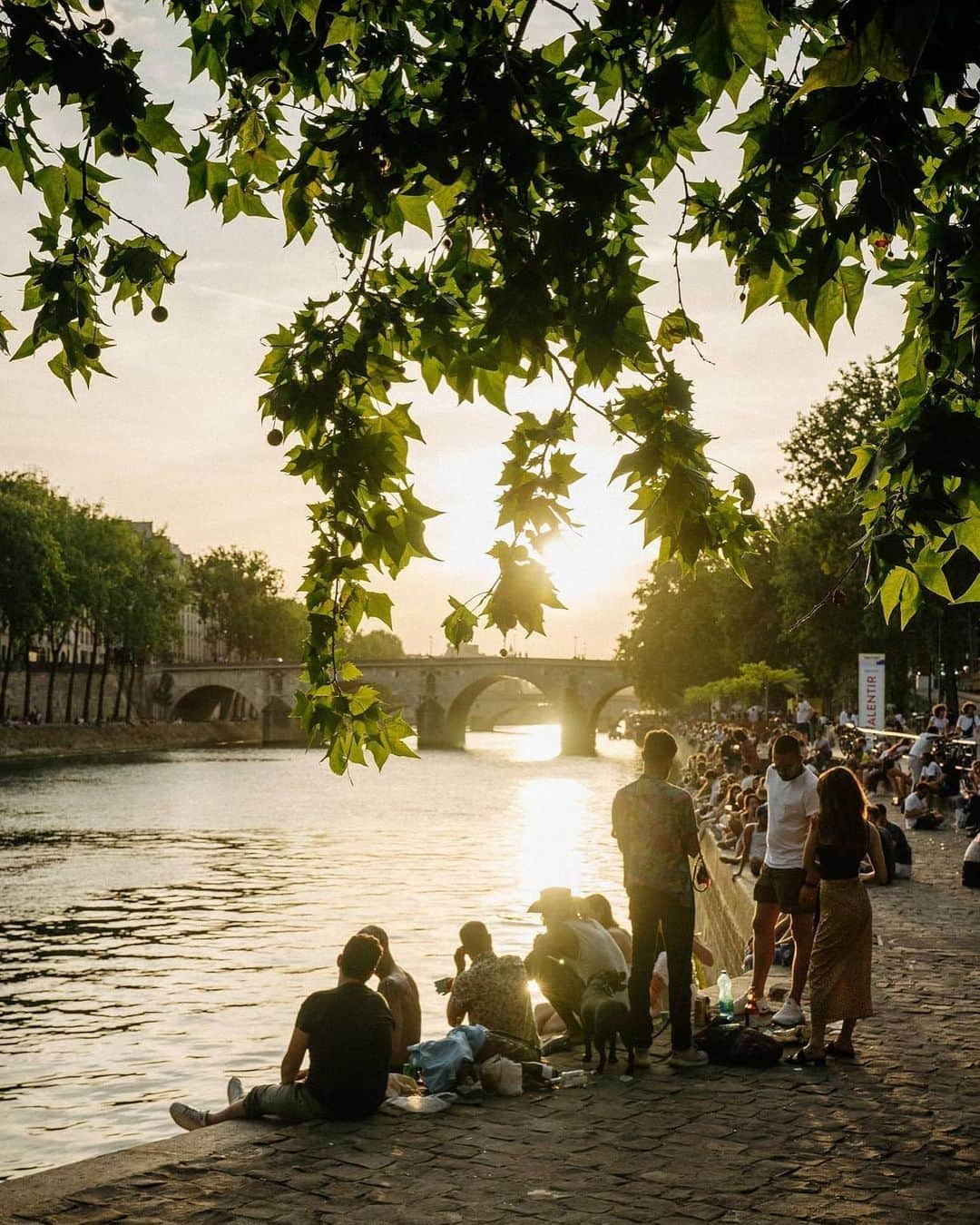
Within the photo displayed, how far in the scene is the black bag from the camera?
8328 mm

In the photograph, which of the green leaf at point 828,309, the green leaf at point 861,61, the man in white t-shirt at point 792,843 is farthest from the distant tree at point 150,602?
the green leaf at point 861,61

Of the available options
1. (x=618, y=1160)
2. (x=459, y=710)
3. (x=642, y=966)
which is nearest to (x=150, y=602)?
(x=459, y=710)

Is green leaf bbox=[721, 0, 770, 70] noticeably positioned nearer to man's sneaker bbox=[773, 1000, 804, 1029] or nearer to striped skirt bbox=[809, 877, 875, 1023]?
striped skirt bbox=[809, 877, 875, 1023]

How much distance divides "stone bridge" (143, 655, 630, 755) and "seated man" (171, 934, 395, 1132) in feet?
316

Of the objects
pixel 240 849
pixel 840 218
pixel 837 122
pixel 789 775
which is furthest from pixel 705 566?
pixel 240 849

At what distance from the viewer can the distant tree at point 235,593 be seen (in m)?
132

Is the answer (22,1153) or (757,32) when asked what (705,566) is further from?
(22,1153)

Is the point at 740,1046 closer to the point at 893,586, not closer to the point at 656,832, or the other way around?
the point at 656,832

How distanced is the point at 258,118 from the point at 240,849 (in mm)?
30827

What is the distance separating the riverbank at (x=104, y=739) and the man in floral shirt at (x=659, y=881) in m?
59.3

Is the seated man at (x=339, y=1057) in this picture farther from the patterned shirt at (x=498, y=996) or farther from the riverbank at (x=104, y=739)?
the riverbank at (x=104, y=739)

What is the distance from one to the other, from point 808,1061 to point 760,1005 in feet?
5.32

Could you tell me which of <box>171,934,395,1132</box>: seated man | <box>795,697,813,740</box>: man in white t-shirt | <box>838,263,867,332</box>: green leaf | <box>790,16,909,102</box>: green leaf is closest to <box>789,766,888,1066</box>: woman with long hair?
<box>171,934,395,1132</box>: seated man

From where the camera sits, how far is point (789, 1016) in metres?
9.09
